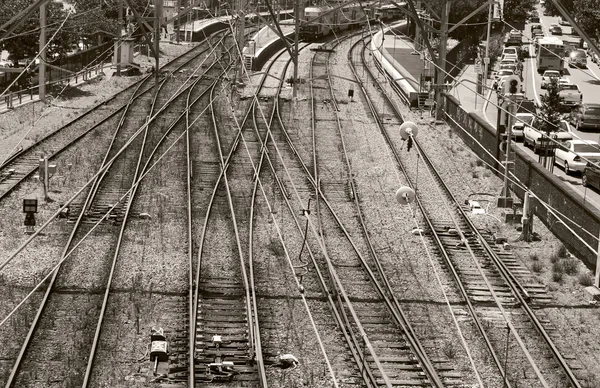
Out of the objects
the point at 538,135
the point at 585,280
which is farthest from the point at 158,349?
the point at 538,135

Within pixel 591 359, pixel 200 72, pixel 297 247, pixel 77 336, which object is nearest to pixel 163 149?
pixel 297 247

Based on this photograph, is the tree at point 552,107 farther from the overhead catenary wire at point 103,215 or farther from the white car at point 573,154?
the overhead catenary wire at point 103,215

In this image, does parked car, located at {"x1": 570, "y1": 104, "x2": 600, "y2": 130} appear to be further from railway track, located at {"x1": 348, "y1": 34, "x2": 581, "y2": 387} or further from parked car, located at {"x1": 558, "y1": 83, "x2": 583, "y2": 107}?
railway track, located at {"x1": 348, "y1": 34, "x2": 581, "y2": 387}

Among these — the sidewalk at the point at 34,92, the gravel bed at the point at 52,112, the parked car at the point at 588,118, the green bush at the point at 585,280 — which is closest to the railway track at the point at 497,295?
the green bush at the point at 585,280

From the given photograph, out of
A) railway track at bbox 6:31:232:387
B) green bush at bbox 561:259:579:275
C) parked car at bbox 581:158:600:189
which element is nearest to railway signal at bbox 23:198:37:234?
railway track at bbox 6:31:232:387

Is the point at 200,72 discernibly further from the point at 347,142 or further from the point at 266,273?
the point at 266,273

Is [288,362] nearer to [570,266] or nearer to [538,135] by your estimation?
[570,266]
